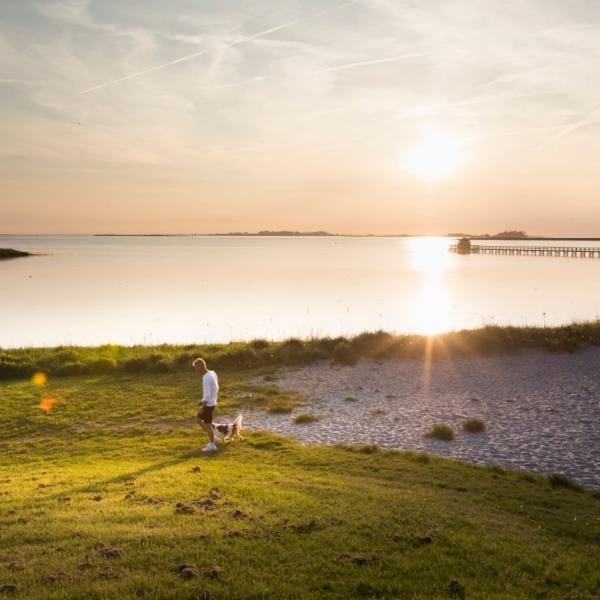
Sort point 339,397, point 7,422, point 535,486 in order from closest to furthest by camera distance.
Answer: point 535,486
point 7,422
point 339,397

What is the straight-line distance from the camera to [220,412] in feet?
82.7

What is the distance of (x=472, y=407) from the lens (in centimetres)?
2548

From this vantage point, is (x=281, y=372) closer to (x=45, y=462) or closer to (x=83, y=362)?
(x=83, y=362)

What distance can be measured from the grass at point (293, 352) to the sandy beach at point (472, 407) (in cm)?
119

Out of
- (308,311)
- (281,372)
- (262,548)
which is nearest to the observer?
(262,548)

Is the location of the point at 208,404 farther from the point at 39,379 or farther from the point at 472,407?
the point at 39,379

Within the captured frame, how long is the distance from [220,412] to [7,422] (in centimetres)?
823

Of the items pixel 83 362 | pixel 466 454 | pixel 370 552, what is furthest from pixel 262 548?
pixel 83 362

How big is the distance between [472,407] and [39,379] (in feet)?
72.0

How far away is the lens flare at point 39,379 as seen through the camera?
3142cm

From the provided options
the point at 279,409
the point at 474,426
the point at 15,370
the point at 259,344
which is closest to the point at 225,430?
the point at 279,409

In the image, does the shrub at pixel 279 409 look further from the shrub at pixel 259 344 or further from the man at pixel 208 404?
the shrub at pixel 259 344

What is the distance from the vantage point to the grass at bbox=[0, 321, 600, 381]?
33.8 m

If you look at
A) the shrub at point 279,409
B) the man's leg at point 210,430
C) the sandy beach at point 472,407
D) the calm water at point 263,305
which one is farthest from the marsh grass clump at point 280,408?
the calm water at point 263,305
